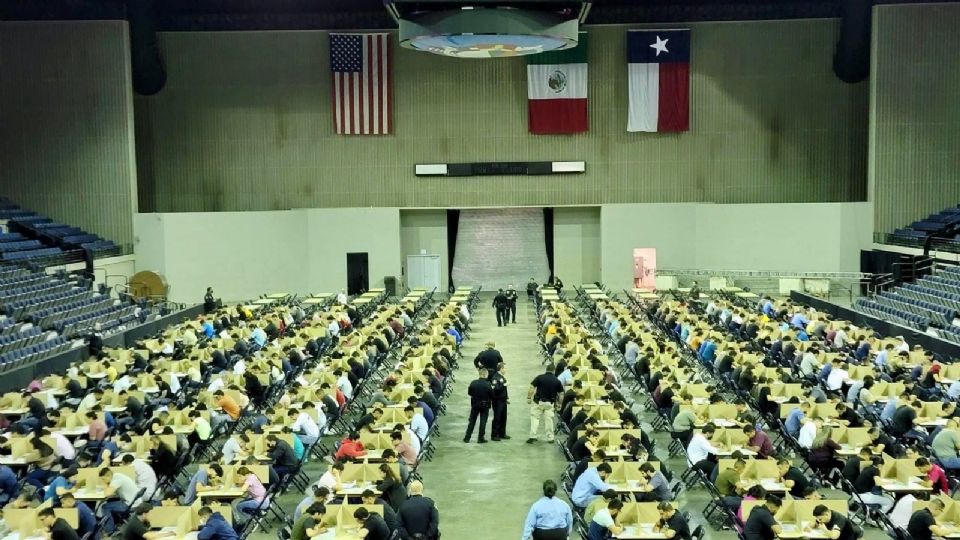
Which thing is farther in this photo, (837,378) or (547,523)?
(837,378)

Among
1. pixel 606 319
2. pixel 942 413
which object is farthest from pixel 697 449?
pixel 606 319

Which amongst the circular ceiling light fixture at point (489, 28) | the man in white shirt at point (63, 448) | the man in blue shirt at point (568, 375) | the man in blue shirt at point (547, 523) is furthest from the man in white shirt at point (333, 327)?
the man in blue shirt at point (547, 523)

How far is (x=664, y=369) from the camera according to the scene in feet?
69.5

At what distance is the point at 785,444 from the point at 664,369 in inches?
131

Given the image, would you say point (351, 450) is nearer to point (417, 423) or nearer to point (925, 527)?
point (417, 423)

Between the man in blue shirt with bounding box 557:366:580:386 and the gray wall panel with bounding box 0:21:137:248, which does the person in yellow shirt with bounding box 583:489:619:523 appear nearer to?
the man in blue shirt with bounding box 557:366:580:386

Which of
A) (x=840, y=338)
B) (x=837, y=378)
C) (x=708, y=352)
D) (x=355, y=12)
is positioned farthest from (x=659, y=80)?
(x=837, y=378)

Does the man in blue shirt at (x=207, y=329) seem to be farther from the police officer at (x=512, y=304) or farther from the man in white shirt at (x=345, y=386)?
the police officer at (x=512, y=304)

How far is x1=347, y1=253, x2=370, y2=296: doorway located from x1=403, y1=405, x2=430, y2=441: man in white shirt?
2979cm

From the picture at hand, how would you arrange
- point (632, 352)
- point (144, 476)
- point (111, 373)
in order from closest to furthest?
point (144, 476), point (111, 373), point (632, 352)

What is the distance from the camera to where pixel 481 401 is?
20.2m

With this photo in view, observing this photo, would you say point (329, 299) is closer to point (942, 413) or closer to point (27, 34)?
point (27, 34)

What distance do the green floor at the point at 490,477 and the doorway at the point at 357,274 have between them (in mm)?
22096

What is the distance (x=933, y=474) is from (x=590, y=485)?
4354 millimetres
